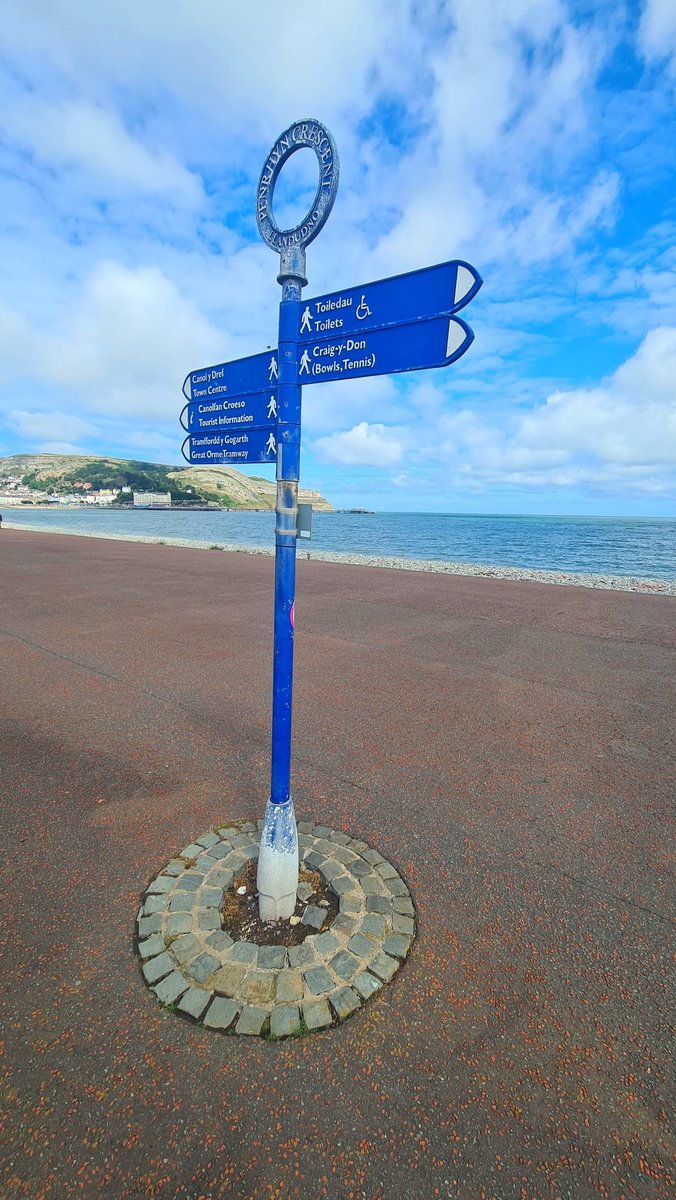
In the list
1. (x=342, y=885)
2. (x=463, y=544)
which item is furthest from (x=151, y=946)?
(x=463, y=544)

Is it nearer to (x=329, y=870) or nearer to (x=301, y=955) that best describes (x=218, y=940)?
(x=301, y=955)

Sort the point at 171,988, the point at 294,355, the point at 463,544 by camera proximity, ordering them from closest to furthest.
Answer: the point at 171,988
the point at 294,355
the point at 463,544

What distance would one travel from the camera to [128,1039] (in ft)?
7.41

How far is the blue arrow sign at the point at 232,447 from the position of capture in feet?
9.85

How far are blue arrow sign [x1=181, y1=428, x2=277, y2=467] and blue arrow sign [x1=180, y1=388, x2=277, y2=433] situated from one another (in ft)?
0.15

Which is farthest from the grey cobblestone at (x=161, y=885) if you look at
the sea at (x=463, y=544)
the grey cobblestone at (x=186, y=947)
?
the sea at (x=463, y=544)

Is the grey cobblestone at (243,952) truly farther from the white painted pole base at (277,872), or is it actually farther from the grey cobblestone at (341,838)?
the grey cobblestone at (341,838)

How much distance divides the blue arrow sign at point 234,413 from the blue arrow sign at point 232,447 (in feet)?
0.15

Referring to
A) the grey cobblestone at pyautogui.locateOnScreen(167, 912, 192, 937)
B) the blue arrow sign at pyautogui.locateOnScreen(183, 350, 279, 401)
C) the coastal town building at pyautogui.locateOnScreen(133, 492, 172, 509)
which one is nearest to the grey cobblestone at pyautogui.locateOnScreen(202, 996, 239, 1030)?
the grey cobblestone at pyautogui.locateOnScreen(167, 912, 192, 937)

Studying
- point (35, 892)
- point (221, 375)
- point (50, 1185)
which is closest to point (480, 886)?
point (50, 1185)

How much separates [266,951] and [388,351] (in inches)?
131

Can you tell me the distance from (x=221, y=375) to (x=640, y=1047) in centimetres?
445

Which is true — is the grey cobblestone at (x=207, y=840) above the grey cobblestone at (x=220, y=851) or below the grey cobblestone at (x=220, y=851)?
below

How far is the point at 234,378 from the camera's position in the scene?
129 inches
